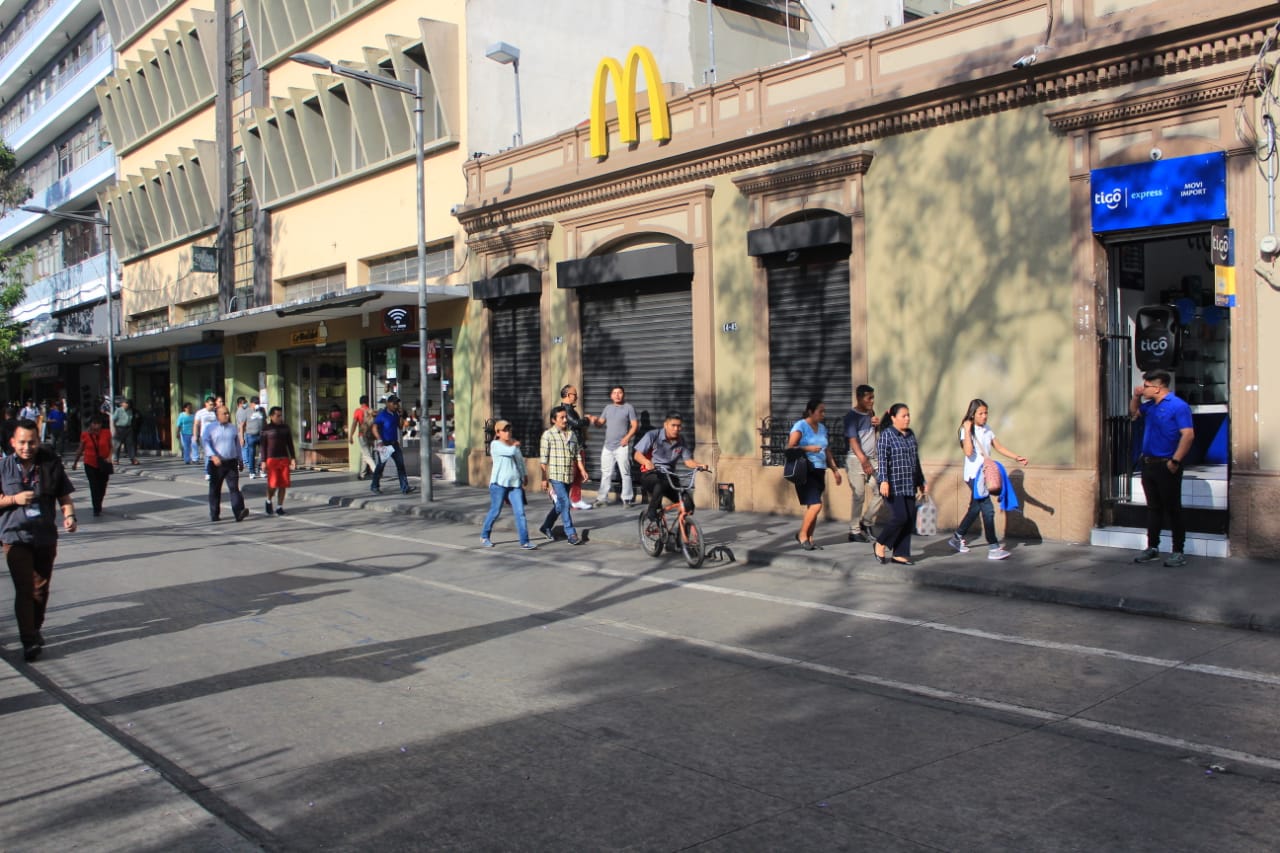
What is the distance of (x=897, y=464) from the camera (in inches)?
425

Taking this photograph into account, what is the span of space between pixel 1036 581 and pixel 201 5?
3156 cm

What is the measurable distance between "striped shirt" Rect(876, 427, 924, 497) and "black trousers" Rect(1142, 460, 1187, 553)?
7.24 feet

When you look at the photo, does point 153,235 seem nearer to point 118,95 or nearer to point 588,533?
point 118,95

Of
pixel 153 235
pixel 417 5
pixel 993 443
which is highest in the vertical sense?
pixel 417 5

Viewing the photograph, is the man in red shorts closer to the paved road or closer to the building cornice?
the building cornice

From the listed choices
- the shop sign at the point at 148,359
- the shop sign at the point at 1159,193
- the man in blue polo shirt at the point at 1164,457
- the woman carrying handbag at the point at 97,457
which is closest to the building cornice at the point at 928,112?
the shop sign at the point at 1159,193

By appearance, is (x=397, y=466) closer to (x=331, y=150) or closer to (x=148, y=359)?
(x=331, y=150)

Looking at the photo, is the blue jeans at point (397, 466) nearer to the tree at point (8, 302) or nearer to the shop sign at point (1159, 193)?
the shop sign at point (1159, 193)

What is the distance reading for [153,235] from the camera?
36281mm

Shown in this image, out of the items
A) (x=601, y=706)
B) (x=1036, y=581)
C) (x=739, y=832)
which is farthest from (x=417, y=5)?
(x=739, y=832)

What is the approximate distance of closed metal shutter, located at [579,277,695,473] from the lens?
56.5 feet

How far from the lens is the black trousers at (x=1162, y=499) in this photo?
1007cm

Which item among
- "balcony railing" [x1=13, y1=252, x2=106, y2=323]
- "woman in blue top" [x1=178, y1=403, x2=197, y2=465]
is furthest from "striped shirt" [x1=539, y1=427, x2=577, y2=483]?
"balcony railing" [x1=13, y1=252, x2=106, y2=323]

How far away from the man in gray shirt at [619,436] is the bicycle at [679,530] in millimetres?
4273
